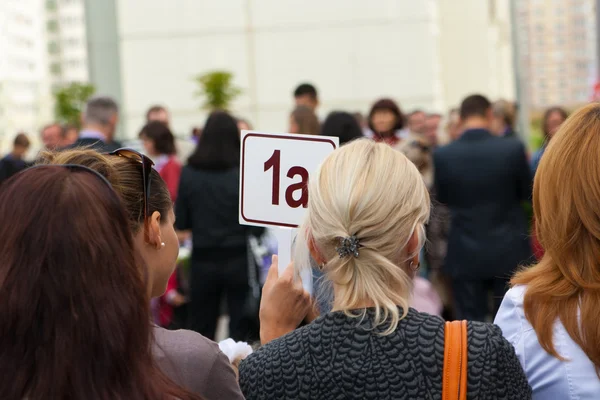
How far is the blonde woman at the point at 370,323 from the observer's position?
6.75 ft

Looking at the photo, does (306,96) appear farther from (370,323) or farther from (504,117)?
(370,323)

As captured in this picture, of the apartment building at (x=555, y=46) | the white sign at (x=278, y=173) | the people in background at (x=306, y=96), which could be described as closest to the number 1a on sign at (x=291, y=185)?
the white sign at (x=278, y=173)

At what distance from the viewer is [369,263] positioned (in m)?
2.13

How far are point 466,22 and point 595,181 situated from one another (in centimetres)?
2277

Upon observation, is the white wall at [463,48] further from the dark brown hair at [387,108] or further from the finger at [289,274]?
the finger at [289,274]

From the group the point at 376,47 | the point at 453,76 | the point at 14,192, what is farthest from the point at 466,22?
the point at 14,192

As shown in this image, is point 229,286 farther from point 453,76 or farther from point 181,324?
point 453,76

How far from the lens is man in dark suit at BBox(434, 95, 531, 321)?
668 centimetres

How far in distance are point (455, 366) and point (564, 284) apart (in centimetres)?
50

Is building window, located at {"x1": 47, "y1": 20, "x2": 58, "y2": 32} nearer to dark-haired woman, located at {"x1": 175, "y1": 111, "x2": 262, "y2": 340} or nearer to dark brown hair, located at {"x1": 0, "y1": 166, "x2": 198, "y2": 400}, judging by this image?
dark-haired woman, located at {"x1": 175, "y1": 111, "x2": 262, "y2": 340}

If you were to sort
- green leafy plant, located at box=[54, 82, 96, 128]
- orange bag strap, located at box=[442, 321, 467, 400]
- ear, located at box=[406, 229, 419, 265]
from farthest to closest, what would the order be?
1. green leafy plant, located at box=[54, 82, 96, 128]
2. ear, located at box=[406, 229, 419, 265]
3. orange bag strap, located at box=[442, 321, 467, 400]

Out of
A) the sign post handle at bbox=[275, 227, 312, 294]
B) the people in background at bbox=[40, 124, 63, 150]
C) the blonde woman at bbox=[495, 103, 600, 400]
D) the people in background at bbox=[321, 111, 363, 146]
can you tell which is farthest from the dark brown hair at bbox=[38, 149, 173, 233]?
the people in background at bbox=[40, 124, 63, 150]

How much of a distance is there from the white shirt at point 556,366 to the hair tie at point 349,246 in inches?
21.6

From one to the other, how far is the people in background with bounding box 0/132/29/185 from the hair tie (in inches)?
345
